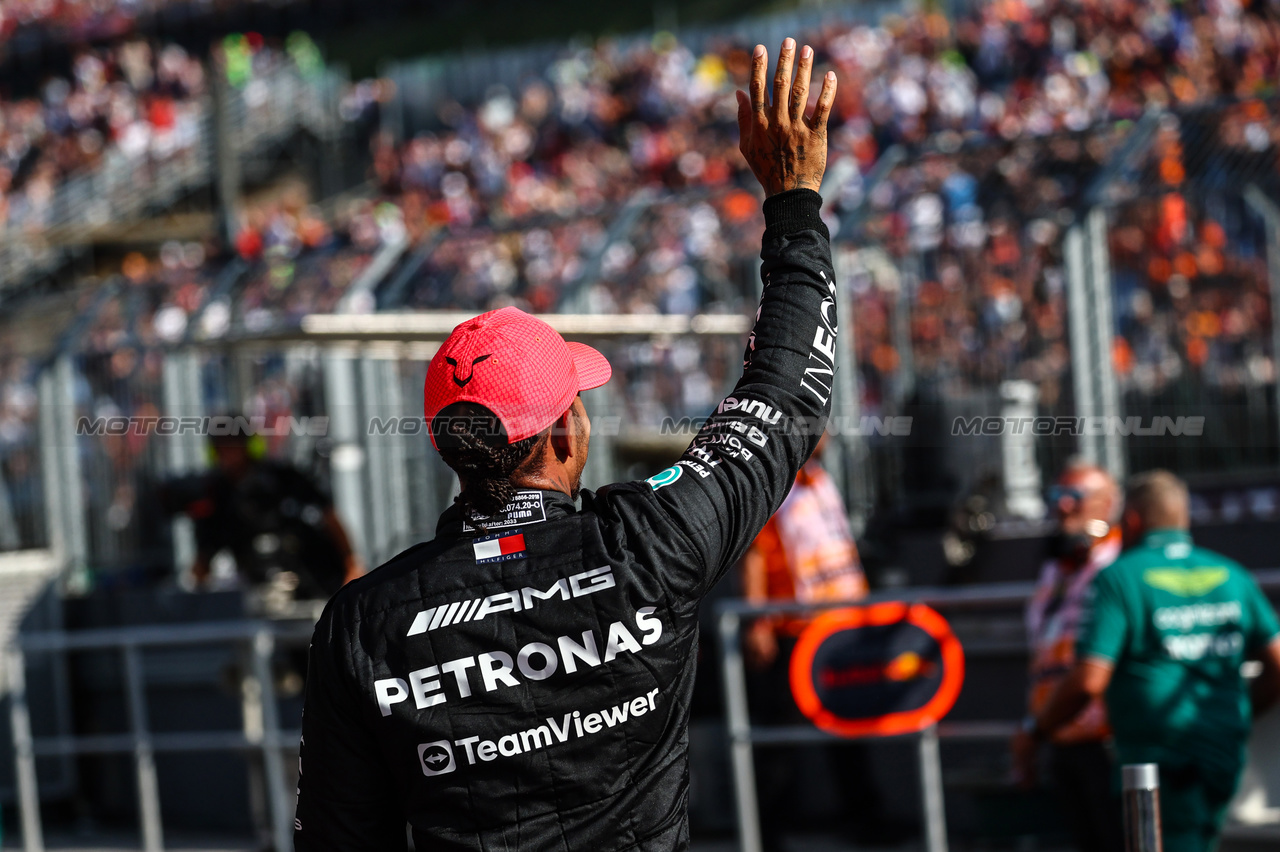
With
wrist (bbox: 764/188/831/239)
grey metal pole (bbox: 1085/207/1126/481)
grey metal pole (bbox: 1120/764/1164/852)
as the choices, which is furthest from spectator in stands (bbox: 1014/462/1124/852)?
wrist (bbox: 764/188/831/239)

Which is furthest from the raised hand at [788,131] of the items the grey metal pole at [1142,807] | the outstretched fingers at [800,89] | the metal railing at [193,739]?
the metal railing at [193,739]

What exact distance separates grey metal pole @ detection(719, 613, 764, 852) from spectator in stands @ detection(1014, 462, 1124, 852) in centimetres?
132

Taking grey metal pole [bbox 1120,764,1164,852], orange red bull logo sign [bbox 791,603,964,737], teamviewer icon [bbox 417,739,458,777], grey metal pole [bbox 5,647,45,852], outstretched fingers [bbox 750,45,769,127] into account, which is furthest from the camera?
grey metal pole [bbox 5,647,45,852]

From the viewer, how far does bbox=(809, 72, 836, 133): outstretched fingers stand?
2.20 meters

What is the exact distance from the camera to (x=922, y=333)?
26.9ft

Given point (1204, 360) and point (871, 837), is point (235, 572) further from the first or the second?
point (1204, 360)

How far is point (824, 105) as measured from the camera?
2238mm

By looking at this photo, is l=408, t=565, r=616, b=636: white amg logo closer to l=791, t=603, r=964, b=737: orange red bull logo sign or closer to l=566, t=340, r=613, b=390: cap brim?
l=566, t=340, r=613, b=390: cap brim

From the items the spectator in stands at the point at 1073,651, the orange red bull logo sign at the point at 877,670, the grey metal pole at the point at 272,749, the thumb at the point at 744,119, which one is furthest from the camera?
the grey metal pole at the point at 272,749

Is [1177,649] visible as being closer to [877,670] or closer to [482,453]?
[877,670]

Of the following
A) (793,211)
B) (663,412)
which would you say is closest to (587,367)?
(793,211)

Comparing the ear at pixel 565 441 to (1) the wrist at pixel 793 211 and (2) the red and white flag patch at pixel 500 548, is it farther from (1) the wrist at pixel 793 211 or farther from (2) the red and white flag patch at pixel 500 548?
(1) the wrist at pixel 793 211

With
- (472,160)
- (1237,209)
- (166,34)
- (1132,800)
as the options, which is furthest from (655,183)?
(1132,800)

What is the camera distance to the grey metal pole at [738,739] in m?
6.52
